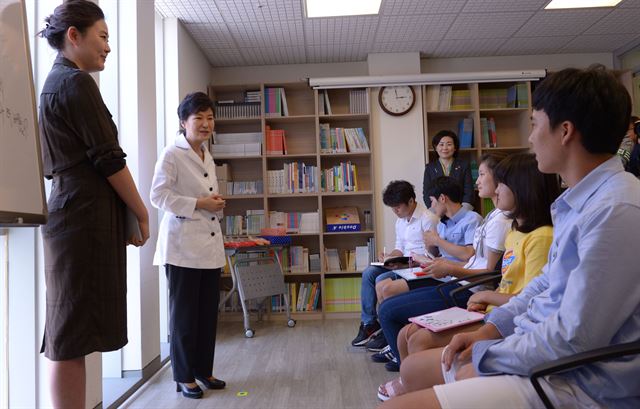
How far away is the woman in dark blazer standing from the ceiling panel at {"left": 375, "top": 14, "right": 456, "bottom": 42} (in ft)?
3.13

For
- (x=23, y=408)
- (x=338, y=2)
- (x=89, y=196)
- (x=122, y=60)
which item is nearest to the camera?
(x=89, y=196)

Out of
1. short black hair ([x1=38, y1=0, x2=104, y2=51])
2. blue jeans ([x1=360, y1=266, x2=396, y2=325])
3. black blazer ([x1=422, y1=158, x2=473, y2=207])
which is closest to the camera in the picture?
short black hair ([x1=38, y1=0, x2=104, y2=51])

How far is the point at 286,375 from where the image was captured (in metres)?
2.77

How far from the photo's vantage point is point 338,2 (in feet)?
12.4

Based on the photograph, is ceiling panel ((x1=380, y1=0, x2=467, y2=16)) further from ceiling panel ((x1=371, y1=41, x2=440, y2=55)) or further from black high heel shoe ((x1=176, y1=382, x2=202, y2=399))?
black high heel shoe ((x1=176, y1=382, x2=202, y2=399))

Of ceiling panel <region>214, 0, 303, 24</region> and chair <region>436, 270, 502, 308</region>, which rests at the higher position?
ceiling panel <region>214, 0, 303, 24</region>

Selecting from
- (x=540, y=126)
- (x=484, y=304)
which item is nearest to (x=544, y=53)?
(x=484, y=304)

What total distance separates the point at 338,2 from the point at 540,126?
314 cm

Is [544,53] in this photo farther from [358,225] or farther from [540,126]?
[540,126]

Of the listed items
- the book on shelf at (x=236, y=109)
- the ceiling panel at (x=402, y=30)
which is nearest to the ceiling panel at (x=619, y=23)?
the ceiling panel at (x=402, y=30)

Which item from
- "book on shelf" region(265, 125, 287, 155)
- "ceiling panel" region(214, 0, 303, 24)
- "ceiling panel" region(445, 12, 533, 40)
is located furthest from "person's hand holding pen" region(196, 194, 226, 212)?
"ceiling panel" region(445, 12, 533, 40)

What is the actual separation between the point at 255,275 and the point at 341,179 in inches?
56.2

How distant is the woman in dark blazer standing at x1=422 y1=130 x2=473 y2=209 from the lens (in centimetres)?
435

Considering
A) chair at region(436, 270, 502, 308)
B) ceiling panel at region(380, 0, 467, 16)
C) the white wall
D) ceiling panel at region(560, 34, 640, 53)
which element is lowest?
chair at region(436, 270, 502, 308)
